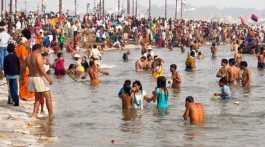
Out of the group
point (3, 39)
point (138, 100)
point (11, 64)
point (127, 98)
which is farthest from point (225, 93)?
point (11, 64)

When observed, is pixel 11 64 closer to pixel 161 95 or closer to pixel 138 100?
pixel 138 100

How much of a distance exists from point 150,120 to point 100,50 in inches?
1123

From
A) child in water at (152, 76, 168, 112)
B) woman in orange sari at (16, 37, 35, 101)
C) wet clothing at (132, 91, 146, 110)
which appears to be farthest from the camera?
child in water at (152, 76, 168, 112)

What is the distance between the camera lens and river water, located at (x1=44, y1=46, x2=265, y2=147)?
42.5 feet

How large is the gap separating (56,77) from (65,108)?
9.25m

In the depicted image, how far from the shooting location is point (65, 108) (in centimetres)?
1711

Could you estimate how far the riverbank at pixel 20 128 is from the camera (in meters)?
11.6

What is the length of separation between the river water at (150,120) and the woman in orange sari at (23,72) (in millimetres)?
769

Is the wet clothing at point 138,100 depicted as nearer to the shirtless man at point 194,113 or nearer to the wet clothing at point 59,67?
the shirtless man at point 194,113

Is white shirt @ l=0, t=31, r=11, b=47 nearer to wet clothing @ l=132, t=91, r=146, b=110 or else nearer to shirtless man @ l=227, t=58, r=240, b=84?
wet clothing @ l=132, t=91, r=146, b=110

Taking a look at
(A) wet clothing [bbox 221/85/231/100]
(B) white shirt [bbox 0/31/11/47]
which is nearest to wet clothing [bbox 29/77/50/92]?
(B) white shirt [bbox 0/31/11/47]

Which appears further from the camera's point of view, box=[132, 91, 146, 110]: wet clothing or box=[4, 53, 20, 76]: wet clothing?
box=[132, 91, 146, 110]: wet clothing

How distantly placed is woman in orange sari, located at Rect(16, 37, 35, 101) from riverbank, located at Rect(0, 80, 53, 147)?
492mm

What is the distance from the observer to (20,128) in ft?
42.8
